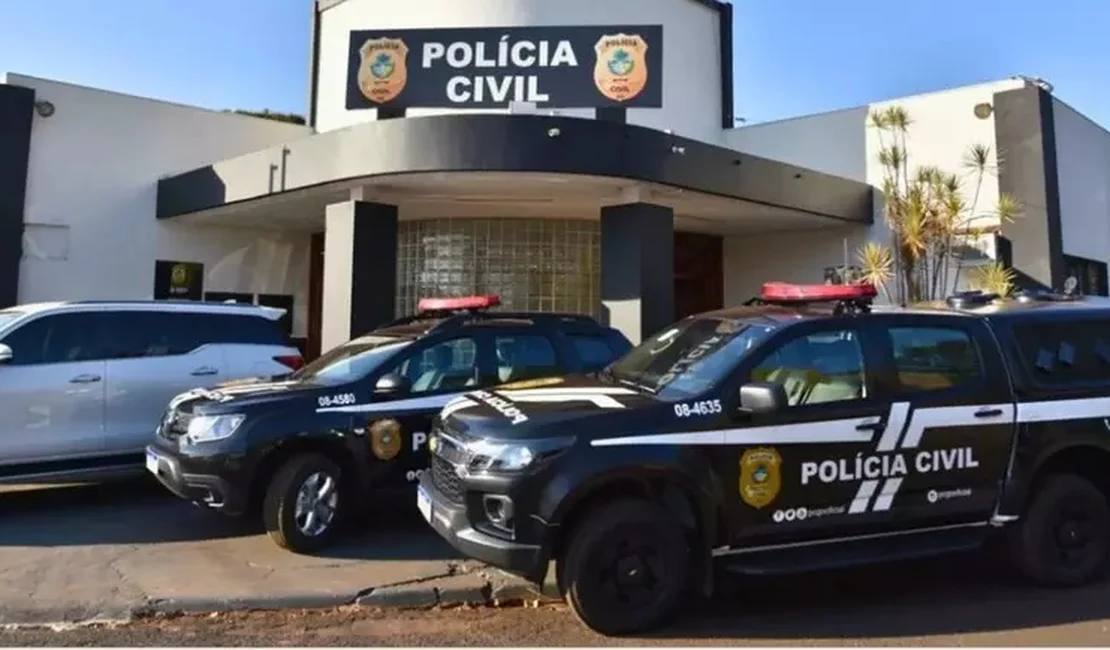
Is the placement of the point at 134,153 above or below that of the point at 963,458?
above

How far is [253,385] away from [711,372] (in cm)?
388

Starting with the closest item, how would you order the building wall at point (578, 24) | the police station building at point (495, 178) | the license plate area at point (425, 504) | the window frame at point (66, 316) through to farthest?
the license plate area at point (425, 504) → the window frame at point (66, 316) → the police station building at point (495, 178) → the building wall at point (578, 24)

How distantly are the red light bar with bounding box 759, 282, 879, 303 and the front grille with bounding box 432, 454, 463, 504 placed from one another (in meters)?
2.61

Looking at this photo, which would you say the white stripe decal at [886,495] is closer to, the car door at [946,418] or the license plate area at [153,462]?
the car door at [946,418]

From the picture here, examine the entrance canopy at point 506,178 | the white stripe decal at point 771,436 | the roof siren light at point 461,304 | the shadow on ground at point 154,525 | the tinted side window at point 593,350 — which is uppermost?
the entrance canopy at point 506,178

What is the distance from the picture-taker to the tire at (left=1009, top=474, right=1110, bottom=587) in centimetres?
567

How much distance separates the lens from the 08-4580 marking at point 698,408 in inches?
193

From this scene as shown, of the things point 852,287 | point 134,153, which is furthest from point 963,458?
point 134,153

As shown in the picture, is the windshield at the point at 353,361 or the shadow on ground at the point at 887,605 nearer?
→ the shadow on ground at the point at 887,605

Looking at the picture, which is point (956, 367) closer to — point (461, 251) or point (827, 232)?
point (461, 251)

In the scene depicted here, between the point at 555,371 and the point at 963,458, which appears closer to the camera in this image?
the point at 963,458

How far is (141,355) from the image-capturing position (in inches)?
336

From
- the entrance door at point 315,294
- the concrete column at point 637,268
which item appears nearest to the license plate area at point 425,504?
the concrete column at point 637,268

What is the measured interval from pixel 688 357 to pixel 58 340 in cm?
605
